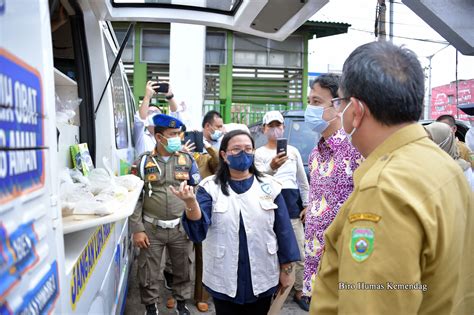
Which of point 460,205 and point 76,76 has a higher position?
point 76,76

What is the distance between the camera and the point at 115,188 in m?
1.95

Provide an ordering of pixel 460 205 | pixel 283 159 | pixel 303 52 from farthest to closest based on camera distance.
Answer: pixel 303 52, pixel 283 159, pixel 460 205

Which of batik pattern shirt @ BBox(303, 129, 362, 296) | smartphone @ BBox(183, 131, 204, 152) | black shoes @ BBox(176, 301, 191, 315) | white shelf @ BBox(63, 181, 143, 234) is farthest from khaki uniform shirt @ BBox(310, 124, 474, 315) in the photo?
smartphone @ BBox(183, 131, 204, 152)

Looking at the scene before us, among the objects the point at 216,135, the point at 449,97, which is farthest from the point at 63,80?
the point at 449,97

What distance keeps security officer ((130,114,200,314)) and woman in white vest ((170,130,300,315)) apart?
1.01 metres

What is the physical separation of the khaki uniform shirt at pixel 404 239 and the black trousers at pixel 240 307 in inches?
51.2

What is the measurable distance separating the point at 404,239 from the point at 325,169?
60.7 inches

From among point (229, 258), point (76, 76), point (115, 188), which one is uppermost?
point (76, 76)

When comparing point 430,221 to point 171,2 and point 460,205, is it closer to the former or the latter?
point 460,205

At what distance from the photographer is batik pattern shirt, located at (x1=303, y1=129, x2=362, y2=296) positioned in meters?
2.40

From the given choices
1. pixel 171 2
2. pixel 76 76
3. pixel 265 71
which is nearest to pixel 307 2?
pixel 171 2

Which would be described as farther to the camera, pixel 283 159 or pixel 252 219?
pixel 283 159

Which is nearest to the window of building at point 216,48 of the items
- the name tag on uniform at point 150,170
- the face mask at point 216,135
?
the face mask at point 216,135

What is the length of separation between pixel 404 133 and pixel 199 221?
141 centimetres
